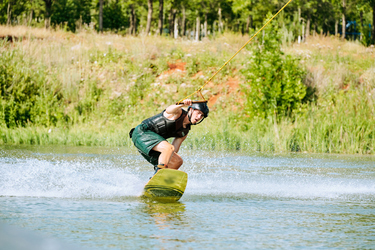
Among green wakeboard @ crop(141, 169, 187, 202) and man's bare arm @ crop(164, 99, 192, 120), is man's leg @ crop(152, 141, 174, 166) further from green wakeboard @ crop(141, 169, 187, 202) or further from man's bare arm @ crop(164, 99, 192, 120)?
man's bare arm @ crop(164, 99, 192, 120)

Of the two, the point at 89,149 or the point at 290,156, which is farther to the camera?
the point at 89,149

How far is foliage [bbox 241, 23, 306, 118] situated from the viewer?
16.1 metres

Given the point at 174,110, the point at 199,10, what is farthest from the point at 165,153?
the point at 199,10

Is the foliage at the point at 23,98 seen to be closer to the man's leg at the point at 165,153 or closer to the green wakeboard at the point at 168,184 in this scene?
the man's leg at the point at 165,153

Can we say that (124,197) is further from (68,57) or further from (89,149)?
(68,57)

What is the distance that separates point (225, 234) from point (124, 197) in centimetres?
237

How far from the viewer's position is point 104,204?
6.22m

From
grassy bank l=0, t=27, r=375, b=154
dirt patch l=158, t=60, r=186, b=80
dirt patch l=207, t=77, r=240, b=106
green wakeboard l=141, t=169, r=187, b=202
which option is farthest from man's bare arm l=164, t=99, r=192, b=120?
dirt patch l=158, t=60, r=186, b=80

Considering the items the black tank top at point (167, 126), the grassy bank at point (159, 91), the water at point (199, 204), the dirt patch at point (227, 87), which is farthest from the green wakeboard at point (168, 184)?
the dirt patch at point (227, 87)

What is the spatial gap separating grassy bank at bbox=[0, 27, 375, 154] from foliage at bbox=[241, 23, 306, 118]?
1.35 feet

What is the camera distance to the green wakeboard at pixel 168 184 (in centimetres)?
666

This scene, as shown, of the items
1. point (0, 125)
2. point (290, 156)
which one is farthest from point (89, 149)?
point (290, 156)

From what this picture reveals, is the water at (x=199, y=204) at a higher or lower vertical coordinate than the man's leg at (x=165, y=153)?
lower

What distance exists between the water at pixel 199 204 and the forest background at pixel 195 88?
298 cm
